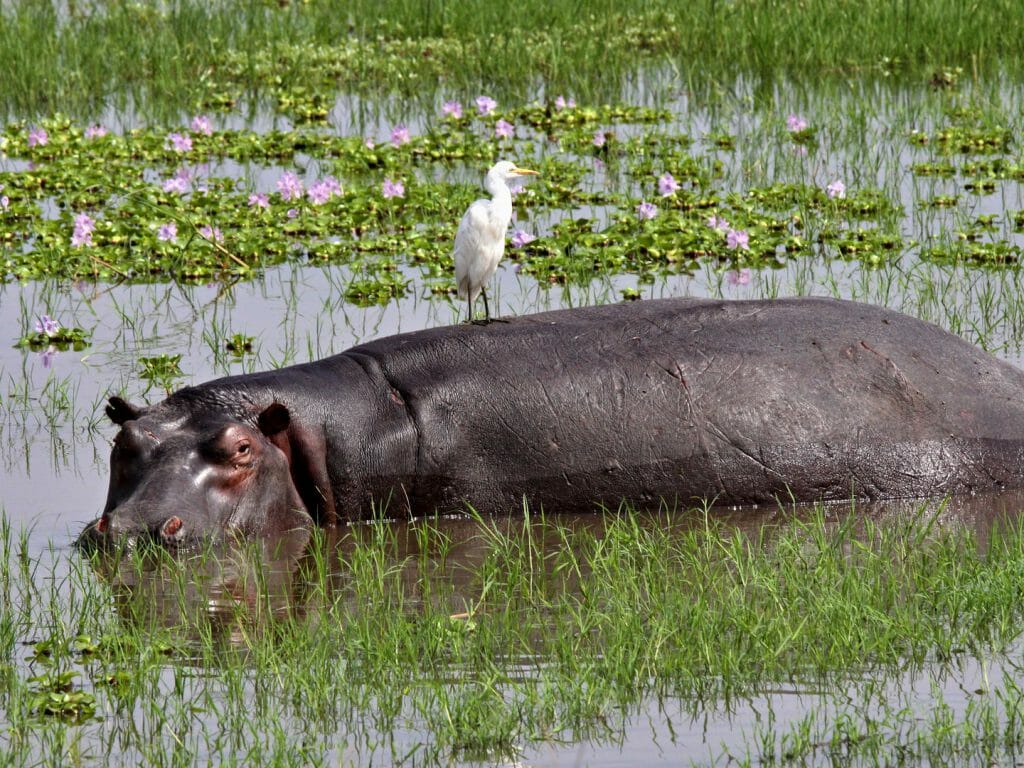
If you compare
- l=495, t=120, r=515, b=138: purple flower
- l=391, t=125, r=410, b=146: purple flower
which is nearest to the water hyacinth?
l=495, t=120, r=515, b=138: purple flower

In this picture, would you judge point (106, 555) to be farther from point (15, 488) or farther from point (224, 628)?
point (15, 488)

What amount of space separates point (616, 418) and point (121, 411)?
188 centimetres

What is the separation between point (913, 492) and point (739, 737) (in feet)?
9.17

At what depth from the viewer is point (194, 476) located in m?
6.87

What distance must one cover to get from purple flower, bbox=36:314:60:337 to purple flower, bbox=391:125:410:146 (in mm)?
4167

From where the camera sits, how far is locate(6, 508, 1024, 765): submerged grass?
16.1 feet

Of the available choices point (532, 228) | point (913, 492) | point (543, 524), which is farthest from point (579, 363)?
point (532, 228)

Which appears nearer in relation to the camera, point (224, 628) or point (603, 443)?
point (224, 628)

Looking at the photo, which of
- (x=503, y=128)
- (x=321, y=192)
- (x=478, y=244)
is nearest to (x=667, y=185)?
(x=503, y=128)

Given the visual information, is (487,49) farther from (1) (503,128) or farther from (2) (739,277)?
(2) (739,277)

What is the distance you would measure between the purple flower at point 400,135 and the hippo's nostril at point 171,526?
22.6 ft

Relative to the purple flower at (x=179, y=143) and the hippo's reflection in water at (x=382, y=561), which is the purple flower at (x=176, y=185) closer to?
the purple flower at (x=179, y=143)

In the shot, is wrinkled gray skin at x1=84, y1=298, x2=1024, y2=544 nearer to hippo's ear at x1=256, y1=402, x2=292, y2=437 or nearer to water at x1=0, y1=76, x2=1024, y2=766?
hippo's ear at x1=256, y1=402, x2=292, y2=437

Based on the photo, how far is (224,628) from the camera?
596 centimetres
